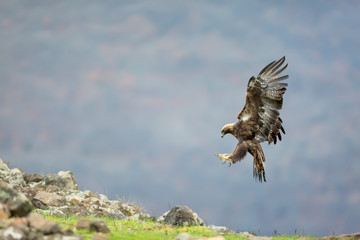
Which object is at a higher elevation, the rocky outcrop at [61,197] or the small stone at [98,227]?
the rocky outcrop at [61,197]

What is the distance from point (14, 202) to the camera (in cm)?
936

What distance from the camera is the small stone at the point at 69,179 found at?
23.5m

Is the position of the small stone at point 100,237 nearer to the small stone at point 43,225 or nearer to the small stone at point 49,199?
the small stone at point 43,225

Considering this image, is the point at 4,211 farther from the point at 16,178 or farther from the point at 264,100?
the point at 16,178

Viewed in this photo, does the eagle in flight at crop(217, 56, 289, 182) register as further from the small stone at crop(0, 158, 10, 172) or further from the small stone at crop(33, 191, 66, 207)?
the small stone at crop(0, 158, 10, 172)

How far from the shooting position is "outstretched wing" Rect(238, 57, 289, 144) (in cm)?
1544

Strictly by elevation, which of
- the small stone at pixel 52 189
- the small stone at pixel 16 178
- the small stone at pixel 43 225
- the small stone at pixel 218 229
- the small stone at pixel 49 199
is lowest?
the small stone at pixel 43 225

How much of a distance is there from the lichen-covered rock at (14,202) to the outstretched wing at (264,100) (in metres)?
A: 8.62

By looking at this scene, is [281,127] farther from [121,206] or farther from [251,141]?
[121,206]

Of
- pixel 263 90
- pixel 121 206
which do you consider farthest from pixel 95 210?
pixel 263 90

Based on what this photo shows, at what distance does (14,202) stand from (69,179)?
48.4 feet

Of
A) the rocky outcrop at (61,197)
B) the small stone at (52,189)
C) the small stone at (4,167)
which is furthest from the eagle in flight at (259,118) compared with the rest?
the small stone at (4,167)

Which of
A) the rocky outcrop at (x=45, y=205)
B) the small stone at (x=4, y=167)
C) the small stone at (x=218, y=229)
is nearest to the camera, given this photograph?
the rocky outcrop at (x=45, y=205)

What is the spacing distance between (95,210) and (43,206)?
83.4 inches
